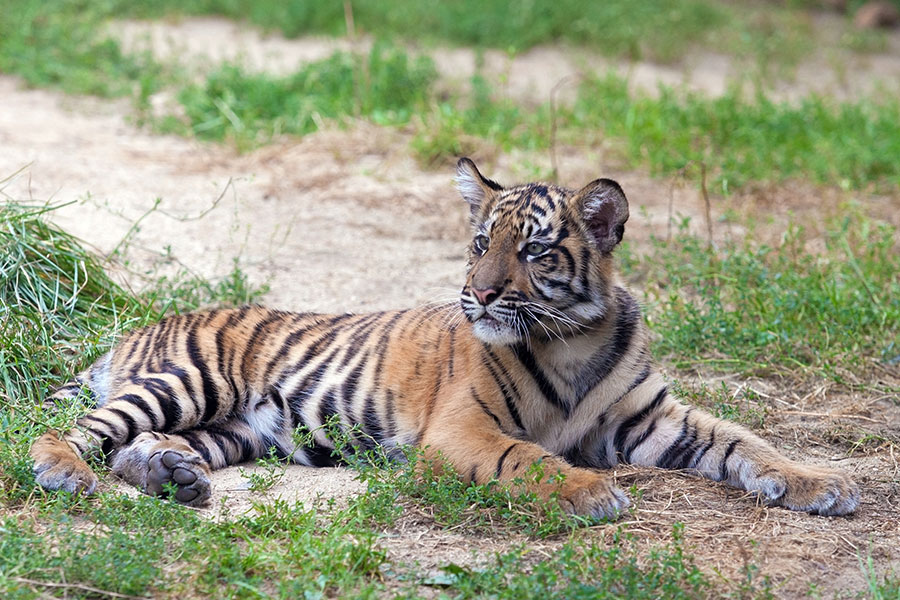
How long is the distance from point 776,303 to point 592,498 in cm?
230

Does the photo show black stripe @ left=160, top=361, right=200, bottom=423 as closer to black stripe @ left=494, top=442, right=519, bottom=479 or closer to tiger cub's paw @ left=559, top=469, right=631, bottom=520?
black stripe @ left=494, top=442, right=519, bottom=479

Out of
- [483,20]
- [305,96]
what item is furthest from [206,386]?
[483,20]

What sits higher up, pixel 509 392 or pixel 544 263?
pixel 544 263

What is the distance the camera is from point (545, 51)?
10492 mm

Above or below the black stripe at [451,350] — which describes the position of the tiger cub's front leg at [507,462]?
below

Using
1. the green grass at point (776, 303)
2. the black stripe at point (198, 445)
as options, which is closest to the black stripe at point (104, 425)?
the black stripe at point (198, 445)

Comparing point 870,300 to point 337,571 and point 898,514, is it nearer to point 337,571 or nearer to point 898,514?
point 898,514

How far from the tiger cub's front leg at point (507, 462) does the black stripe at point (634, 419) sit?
0.39 metres

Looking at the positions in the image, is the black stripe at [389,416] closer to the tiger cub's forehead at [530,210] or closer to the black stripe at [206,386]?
the black stripe at [206,386]

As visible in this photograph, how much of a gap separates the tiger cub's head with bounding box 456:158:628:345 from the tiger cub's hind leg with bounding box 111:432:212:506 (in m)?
1.10

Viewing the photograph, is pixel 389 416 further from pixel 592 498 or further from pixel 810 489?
pixel 810 489

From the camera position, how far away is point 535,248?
3.98m

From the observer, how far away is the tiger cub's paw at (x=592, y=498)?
3.52 m

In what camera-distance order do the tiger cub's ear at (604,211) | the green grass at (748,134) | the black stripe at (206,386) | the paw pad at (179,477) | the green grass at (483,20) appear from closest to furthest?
the paw pad at (179,477)
the tiger cub's ear at (604,211)
the black stripe at (206,386)
the green grass at (748,134)
the green grass at (483,20)
